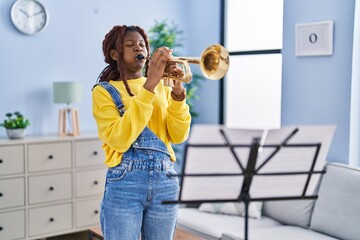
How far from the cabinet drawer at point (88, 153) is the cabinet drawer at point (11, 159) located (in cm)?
43

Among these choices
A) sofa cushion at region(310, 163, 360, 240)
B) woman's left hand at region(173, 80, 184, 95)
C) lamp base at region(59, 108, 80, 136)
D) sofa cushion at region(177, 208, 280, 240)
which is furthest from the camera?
lamp base at region(59, 108, 80, 136)

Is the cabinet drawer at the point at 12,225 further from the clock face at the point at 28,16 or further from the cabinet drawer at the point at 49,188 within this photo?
the clock face at the point at 28,16

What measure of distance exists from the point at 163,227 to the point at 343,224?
1.53 m

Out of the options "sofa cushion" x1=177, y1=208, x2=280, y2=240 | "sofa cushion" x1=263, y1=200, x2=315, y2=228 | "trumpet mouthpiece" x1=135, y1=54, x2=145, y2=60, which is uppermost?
"trumpet mouthpiece" x1=135, y1=54, x2=145, y2=60

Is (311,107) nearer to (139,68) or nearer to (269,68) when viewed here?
(269,68)

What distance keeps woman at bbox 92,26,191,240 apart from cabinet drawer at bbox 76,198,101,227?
2181 mm

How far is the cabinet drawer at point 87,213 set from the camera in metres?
4.16

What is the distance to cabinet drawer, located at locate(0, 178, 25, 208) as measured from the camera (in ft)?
12.5

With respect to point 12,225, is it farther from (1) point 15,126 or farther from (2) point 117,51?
(2) point 117,51

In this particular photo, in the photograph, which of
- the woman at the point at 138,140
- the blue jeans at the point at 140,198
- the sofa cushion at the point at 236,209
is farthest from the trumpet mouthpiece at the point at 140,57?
the sofa cushion at the point at 236,209

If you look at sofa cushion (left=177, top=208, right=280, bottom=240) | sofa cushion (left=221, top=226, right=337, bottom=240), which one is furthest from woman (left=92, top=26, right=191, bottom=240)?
sofa cushion (left=177, top=208, right=280, bottom=240)

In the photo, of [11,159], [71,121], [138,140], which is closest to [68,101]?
[71,121]

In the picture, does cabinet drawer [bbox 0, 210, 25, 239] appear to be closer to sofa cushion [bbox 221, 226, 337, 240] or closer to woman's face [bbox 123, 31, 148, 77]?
sofa cushion [bbox 221, 226, 337, 240]

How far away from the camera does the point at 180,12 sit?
512cm
